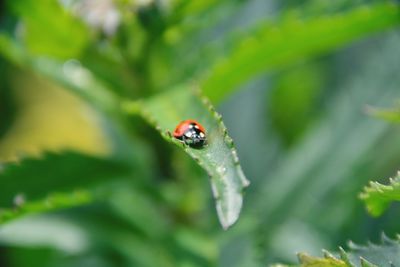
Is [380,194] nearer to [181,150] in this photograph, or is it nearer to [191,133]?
[191,133]

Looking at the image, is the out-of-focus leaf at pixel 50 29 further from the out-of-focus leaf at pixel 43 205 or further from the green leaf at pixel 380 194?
the green leaf at pixel 380 194

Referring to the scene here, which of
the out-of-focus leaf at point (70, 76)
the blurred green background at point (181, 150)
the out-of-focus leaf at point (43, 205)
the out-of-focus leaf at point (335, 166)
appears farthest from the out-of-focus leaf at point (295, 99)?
the out-of-focus leaf at point (43, 205)

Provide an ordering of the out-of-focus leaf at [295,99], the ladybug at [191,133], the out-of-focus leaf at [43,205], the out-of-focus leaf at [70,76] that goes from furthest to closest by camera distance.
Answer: the out-of-focus leaf at [295,99]
the out-of-focus leaf at [70,76]
the out-of-focus leaf at [43,205]
the ladybug at [191,133]

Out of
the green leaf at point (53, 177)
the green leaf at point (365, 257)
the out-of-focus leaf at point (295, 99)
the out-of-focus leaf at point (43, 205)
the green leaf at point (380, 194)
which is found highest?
the out-of-focus leaf at point (295, 99)

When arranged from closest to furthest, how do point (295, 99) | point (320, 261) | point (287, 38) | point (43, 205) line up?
point (320, 261) → point (43, 205) → point (287, 38) → point (295, 99)

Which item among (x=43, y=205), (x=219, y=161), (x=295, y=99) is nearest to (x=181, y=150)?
(x=43, y=205)

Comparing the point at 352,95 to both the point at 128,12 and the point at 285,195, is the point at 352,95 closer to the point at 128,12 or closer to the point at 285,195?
the point at 285,195

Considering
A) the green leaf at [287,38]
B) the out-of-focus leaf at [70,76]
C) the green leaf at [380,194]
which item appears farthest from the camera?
the out-of-focus leaf at [70,76]
